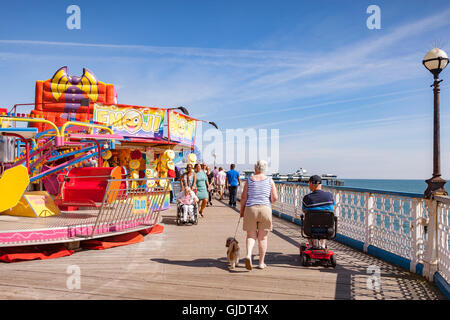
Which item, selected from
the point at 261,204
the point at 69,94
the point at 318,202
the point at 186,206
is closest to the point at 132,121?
the point at 186,206

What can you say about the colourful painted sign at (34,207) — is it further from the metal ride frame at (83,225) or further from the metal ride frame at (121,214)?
the metal ride frame at (121,214)

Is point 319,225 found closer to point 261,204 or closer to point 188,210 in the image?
point 261,204

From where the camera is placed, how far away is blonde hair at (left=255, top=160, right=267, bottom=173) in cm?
568

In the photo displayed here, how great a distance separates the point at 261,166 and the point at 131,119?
373 inches

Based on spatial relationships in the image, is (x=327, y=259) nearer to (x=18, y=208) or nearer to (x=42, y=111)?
(x=18, y=208)

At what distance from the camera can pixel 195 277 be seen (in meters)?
5.12

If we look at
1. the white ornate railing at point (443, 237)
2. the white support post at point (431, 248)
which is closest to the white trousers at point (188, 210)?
the white support post at point (431, 248)

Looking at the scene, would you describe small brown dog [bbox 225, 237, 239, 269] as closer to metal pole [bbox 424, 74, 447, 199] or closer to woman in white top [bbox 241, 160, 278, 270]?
woman in white top [bbox 241, 160, 278, 270]

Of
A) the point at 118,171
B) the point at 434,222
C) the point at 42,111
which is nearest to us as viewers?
the point at 434,222

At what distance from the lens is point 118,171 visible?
9047mm

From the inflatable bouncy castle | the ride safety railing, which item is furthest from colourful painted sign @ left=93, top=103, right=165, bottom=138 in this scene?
the ride safety railing

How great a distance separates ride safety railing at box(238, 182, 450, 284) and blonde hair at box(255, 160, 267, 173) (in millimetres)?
2181
